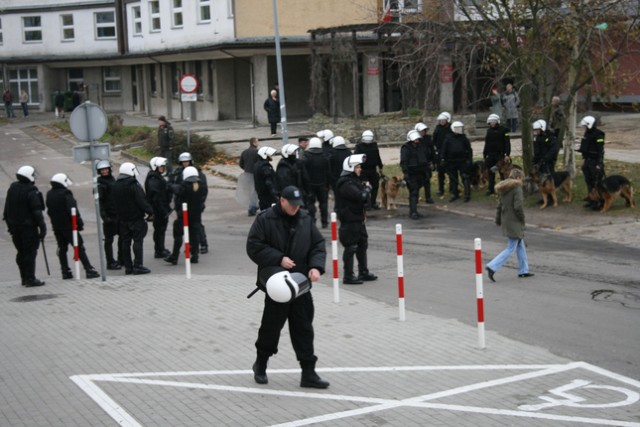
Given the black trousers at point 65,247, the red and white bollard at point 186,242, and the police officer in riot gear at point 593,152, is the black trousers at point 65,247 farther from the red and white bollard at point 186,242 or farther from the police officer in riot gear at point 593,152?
the police officer in riot gear at point 593,152

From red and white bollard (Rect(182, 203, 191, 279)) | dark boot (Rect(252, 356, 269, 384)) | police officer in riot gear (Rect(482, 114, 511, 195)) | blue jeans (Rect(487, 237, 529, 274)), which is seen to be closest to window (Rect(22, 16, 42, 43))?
police officer in riot gear (Rect(482, 114, 511, 195))

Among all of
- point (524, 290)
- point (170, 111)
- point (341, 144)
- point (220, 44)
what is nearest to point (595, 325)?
point (524, 290)

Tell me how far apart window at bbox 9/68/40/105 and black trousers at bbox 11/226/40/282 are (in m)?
46.1

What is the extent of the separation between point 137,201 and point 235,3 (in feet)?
86.4

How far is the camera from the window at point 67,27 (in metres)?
56.5

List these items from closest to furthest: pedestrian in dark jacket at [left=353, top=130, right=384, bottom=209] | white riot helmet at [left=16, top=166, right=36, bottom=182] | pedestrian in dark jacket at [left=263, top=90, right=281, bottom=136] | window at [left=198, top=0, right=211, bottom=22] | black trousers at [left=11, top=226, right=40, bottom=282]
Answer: white riot helmet at [left=16, top=166, right=36, bottom=182] < black trousers at [left=11, top=226, right=40, bottom=282] < pedestrian in dark jacket at [left=353, top=130, right=384, bottom=209] < pedestrian in dark jacket at [left=263, top=90, right=281, bottom=136] < window at [left=198, top=0, right=211, bottom=22]

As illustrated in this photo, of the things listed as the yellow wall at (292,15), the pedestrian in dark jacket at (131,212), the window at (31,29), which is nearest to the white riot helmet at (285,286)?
the pedestrian in dark jacket at (131,212)

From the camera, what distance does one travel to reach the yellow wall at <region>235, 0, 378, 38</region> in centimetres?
4050

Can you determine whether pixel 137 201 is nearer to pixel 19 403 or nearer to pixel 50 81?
pixel 19 403

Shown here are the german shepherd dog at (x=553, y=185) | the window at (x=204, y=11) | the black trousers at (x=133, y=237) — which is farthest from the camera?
the window at (x=204, y=11)

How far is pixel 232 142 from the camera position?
35.2m

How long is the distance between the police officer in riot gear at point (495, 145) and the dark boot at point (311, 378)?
44.2ft

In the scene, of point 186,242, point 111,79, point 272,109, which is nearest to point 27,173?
point 186,242

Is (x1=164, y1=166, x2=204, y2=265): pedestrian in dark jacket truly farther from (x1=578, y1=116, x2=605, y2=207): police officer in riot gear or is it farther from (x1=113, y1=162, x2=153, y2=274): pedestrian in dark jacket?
(x1=578, y1=116, x2=605, y2=207): police officer in riot gear
